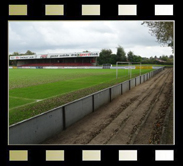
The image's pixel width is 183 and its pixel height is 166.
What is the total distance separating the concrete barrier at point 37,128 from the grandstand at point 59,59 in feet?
190

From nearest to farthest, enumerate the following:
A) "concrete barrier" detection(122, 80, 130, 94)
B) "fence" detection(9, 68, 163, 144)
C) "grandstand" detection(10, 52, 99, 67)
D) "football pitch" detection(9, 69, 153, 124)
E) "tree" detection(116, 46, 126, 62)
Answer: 1. "fence" detection(9, 68, 163, 144)
2. "football pitch" detection(9, 69, 153, 124)
3. "concrete barrier" detection(122, 80, 130, 94)
4. "tree" detection(116, 46, 126, 62)
5. "grandstand" detection(10, 52, 99, 67)

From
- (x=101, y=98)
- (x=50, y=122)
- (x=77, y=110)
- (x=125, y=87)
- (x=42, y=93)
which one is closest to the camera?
(x=50, y=122)

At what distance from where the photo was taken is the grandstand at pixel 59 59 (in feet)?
217

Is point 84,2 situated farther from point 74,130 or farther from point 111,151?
point 74,130

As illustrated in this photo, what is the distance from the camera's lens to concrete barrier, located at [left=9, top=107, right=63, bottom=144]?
4.83 meters

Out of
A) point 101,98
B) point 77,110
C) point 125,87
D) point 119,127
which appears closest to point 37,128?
point 77,110

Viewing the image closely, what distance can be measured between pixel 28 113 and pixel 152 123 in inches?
218

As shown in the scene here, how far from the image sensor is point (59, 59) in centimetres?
7062

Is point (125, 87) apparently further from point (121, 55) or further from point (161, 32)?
point (121, 55)

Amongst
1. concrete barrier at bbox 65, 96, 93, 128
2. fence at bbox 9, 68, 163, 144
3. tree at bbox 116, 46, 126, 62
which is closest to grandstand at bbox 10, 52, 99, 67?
tree at bbox 116, 46, 126, 62

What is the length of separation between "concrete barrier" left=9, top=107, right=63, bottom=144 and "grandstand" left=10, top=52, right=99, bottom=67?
5792 centimetres

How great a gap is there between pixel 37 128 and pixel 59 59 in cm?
6662

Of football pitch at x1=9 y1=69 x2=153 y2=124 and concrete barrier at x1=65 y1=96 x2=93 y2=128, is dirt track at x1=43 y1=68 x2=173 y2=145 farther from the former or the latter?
football pitch at x1=9 y1=69 x2=153 y2=124

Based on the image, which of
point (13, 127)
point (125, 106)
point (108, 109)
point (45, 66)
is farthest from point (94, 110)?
point (45, 66)
